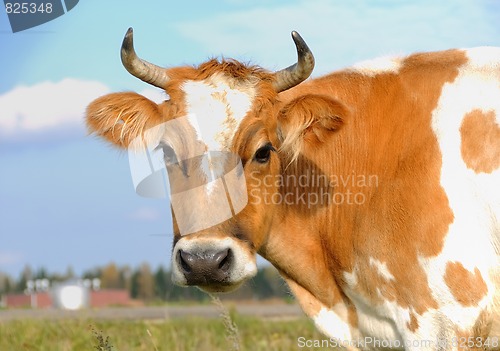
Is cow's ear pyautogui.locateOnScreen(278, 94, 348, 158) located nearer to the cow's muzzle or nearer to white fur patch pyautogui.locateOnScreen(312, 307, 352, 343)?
the cow's muzzle

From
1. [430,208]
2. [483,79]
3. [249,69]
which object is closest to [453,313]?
[430,208]

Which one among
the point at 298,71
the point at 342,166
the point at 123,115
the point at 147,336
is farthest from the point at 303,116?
the point at 147,336

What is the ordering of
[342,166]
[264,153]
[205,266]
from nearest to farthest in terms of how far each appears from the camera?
1. [205,266]
2. [264,153]
3. [342,166]

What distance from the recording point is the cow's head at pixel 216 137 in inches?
231

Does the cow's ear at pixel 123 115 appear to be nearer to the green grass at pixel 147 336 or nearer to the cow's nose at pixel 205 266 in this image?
the cow's nose at pixel 205 266

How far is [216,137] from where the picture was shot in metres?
6.13

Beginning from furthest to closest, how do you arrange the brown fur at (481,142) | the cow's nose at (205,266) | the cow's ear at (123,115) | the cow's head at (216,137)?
the cow's ear at (123,115) < the brown fur at (481,142) < the cow's head at (216,137) < the cow's nose at (205,266)

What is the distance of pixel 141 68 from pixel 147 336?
5304mm

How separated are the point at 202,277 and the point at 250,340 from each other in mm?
5916

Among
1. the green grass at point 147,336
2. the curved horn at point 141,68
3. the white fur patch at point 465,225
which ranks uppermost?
the curved horn at point 141,68

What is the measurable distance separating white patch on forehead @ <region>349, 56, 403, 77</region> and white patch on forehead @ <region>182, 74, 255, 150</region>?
52.1 inches

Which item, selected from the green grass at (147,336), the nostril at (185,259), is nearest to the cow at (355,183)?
the nostril at (185,259)

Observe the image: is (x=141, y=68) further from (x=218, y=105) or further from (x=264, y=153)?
(x=264, y=153)

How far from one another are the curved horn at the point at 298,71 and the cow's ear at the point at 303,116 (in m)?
0.20
